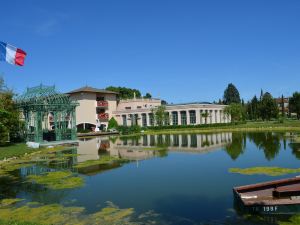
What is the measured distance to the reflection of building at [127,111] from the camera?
3004 inches

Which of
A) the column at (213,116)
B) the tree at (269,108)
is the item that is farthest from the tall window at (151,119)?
the tree at (269,108)

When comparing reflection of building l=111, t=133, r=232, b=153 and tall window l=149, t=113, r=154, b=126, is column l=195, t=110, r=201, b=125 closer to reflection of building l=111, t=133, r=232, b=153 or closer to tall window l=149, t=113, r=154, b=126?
tall window l=149, t=113, r=154, b=126

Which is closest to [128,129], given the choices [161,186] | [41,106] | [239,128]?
[239,128]

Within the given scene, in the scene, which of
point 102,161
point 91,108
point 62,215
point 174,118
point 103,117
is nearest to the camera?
point 62,215

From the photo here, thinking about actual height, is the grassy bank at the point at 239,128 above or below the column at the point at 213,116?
below

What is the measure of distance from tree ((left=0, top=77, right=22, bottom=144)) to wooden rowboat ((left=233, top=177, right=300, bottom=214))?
2916 centimetres

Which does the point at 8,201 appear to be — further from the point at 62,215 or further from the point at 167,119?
the point at 167,119

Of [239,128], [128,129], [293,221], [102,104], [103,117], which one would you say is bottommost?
[293,221]

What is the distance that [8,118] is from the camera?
39.9 meters

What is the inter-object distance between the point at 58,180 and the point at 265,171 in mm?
11811

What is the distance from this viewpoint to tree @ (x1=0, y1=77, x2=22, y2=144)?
38138mm

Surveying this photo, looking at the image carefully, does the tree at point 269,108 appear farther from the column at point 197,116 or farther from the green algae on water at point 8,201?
the green algae on water at point 8,201

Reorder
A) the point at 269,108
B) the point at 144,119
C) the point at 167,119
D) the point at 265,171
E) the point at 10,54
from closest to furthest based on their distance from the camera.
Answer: the point at 10,54, the point at 265,171, the point at 167,119, the point at 144,119, the point at 269,108

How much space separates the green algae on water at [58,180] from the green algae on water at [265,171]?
901cm
